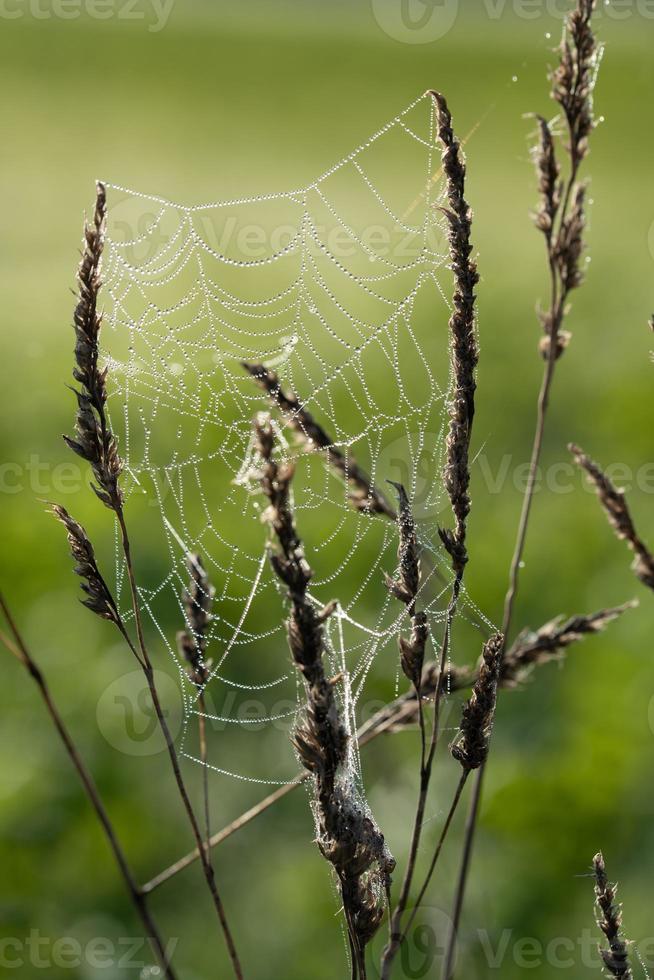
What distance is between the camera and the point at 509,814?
3461mm

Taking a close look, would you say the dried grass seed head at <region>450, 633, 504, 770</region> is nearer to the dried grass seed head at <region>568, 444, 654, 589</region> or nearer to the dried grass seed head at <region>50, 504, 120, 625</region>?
the dried grass seed head at <region>568, 444, 654, 589</region>

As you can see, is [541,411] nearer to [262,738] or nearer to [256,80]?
[262,738]

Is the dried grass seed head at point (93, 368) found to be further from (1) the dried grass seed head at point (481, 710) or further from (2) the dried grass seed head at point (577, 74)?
(2) the dried grass seed head at point (577, 74)

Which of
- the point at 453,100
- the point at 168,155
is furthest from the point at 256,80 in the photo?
the point at 168,155

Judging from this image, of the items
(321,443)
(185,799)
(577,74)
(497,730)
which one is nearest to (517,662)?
(321,443)

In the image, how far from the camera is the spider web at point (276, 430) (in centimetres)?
276
